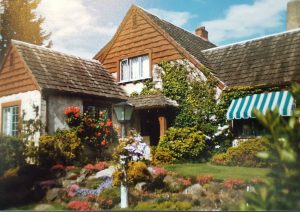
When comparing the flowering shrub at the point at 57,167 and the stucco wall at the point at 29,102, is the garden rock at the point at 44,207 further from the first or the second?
the stucco wall at the point at 29,102

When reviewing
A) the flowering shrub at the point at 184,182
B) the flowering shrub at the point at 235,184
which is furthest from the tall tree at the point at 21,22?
the flowering shrub at the point at 235,184

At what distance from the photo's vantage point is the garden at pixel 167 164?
509 cm

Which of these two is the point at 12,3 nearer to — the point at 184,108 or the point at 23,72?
the point at 23,72

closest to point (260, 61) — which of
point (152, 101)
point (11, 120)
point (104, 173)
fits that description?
point (152, 101)

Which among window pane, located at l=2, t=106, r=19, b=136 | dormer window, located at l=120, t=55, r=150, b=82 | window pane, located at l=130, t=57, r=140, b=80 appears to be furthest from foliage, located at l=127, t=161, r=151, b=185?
window pane, located at l=130, t=57, r=140, b=80

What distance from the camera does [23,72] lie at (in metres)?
15.6

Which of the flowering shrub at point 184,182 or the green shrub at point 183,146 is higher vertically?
the green shrub at point 183,146

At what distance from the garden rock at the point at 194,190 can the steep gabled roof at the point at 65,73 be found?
807cm

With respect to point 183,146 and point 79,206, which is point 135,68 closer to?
point 183,146

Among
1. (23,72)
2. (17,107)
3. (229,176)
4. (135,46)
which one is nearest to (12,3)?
(23,72)

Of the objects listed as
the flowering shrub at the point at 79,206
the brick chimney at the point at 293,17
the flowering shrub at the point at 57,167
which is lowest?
the flowering shrub at the point at 79,206

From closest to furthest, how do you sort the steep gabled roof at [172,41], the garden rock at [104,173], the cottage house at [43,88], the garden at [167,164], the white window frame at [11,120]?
the garden at [167,164] < the garden rock at [104,173] < the cottage house at [43,88] < the white window frame at [11,120] < the steep gabled roof at [172,41]

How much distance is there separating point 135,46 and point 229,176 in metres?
11.7

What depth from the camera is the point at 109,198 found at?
9.34 metres
